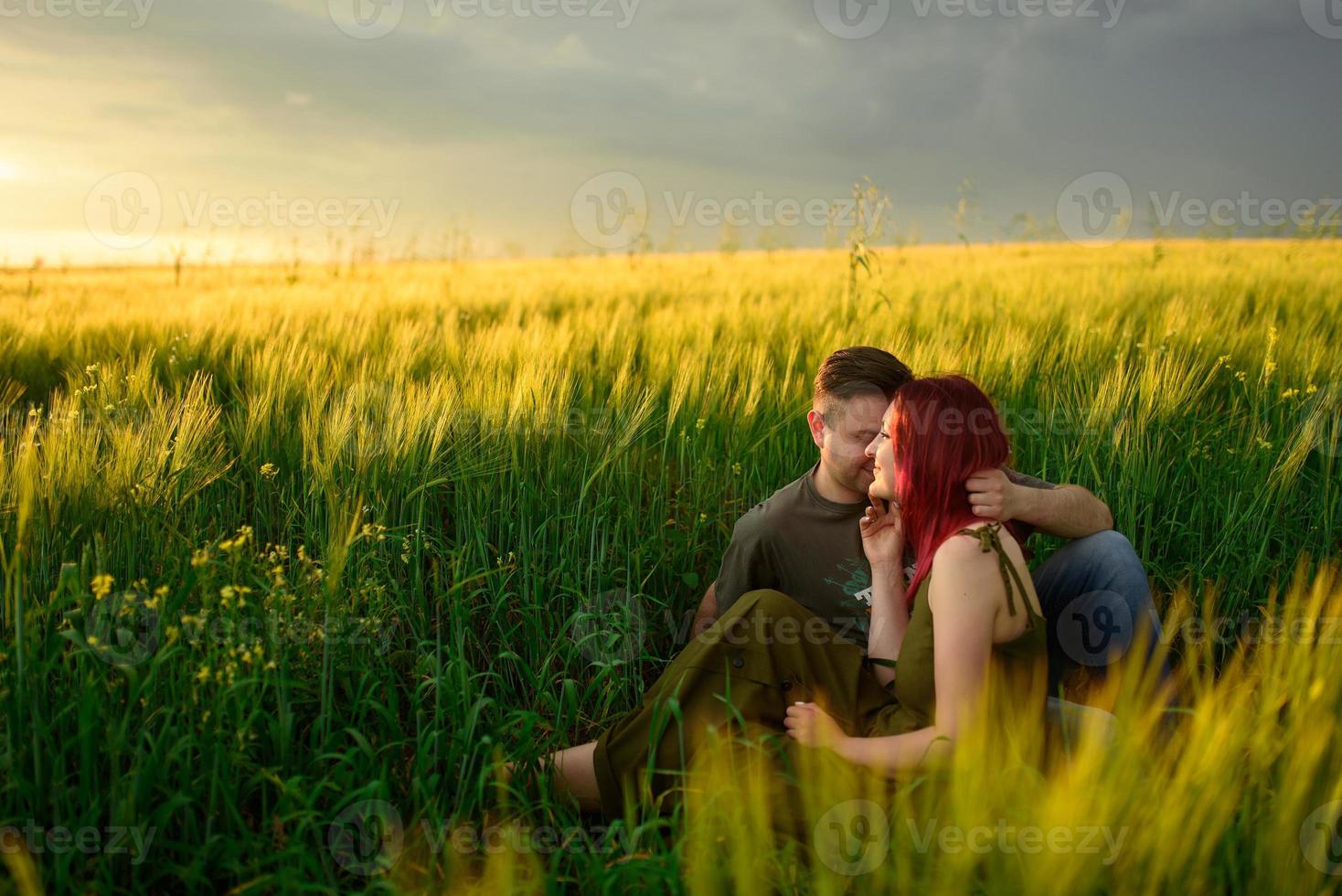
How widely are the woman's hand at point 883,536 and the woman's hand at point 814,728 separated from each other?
458 millimetres

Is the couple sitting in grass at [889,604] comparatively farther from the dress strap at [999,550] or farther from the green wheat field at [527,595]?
the green wheat field at [527,595]

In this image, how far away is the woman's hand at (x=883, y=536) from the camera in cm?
208

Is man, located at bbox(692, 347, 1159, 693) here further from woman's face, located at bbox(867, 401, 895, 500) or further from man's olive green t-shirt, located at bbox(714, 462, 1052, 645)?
woman's face, located at bbox(867, 401, 895, 500)

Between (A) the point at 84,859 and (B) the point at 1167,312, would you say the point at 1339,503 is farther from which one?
(A) the point at 84,859

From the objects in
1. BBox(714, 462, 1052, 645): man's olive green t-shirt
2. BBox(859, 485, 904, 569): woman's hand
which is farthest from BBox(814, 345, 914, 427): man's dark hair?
BBox(859, 485, 904, 569): woman's hand

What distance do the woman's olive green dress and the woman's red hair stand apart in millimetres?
124

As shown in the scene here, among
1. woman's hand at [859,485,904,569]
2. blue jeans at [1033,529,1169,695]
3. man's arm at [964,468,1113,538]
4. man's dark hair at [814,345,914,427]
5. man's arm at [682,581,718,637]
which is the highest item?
man's dark hair at [814,345,914,427]

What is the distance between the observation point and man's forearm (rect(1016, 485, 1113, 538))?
2.00 m

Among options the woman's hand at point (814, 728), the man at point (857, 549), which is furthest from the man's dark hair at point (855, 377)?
the woman's hand at point (814, 728)

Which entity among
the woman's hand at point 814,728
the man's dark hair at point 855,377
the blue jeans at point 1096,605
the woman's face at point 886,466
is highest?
Result: the man's dark hair at point 855,377

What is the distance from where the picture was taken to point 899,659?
1767 mm

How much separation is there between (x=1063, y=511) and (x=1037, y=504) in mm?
147

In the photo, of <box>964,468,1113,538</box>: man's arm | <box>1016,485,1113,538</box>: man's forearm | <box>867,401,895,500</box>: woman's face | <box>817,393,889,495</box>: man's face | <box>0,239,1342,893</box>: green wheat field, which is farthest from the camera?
<box>817,393,889,495</box>: man's face

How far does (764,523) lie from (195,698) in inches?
54.9
